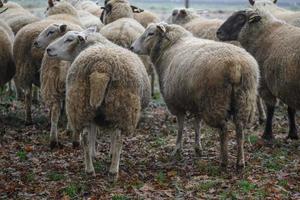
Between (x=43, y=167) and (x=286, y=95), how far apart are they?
366 centimetres

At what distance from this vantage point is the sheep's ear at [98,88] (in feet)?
22.9

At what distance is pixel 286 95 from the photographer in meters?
8.93

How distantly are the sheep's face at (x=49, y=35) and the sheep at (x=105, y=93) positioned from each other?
2.32m

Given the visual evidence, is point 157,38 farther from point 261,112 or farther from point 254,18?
point 261,112

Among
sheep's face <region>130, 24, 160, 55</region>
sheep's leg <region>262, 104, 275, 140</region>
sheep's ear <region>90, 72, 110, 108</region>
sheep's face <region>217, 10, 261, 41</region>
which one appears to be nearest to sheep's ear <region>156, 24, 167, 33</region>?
sheep's face <region>130, 24, 160, 55</region>

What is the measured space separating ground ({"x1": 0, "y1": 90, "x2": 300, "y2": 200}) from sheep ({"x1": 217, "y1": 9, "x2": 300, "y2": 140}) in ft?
2.60

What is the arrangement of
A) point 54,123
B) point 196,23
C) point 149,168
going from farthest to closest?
point 196,23, point 54,123, point 149,168

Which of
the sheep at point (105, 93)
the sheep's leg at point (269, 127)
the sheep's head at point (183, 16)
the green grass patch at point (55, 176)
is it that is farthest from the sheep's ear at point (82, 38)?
the sheep's head at point (183, 16)

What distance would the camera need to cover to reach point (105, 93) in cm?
711

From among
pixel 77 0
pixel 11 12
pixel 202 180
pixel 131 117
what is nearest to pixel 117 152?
pixel 131 117

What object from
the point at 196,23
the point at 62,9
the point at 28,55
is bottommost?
the point at 196,23

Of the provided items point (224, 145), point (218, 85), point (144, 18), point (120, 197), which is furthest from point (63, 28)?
point (144, 18)

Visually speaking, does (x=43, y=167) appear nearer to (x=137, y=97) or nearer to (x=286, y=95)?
(x=137, y=97)

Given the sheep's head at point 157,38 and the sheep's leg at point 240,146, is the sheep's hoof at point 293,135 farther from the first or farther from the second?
the sheep's leg at point 240,146
